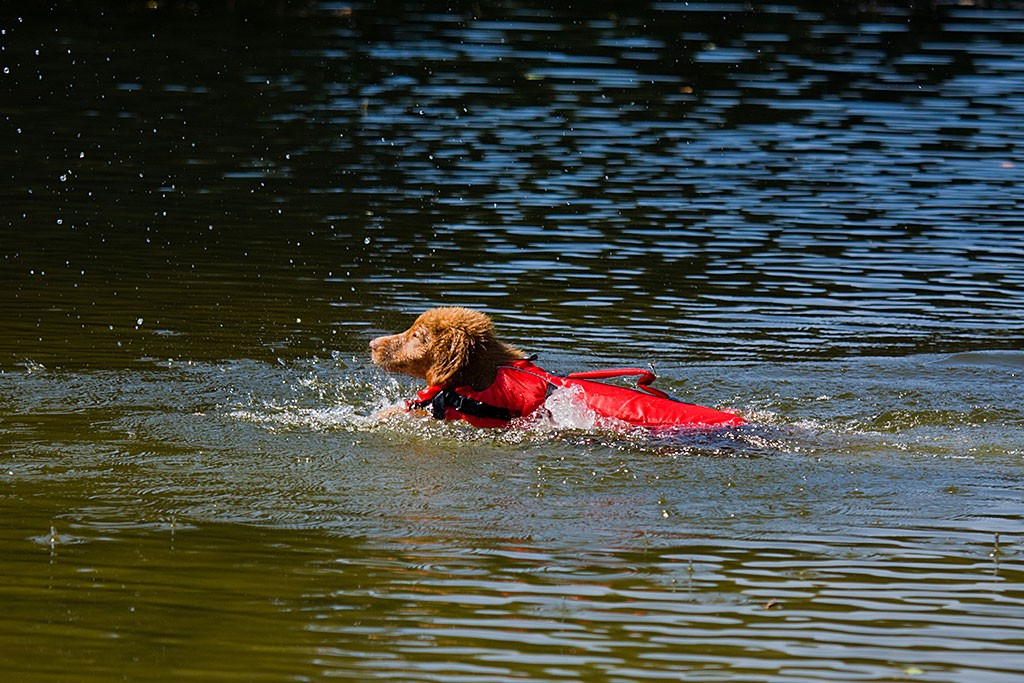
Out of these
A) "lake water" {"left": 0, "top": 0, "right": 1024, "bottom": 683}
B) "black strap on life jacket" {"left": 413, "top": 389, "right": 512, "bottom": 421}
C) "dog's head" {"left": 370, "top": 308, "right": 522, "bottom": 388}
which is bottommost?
"lake water" {"left": 0, "top": 0, "right": 1024, "bottom": 683}

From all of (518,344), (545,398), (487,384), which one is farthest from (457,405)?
(518,344)

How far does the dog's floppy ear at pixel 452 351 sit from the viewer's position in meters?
9.38

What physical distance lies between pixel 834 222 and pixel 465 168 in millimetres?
5115

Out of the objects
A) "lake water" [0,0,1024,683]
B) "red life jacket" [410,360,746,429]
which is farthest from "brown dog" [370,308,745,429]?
"lake water" [0,0,1024,683]

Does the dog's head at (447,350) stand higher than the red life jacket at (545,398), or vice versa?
the dog's head at (447,350)

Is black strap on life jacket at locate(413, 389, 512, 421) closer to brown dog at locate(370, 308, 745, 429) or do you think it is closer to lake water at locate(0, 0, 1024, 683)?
brown dog at locate(370, 308, 745, 429)

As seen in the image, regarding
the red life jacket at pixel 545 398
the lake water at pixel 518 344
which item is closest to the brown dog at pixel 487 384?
the red life jacket at pixel 545 398

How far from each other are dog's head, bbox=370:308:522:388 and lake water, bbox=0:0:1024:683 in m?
0.45

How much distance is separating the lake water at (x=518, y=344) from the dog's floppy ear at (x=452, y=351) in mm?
514

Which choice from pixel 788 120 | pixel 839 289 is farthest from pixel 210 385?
pixel 788 120

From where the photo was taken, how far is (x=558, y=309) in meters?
13.6

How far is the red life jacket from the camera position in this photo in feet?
30.7

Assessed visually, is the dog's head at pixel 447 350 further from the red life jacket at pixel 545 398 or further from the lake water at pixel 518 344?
the lake water at pixel 518 344

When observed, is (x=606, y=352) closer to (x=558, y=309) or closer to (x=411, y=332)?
(x=558, y=309)
